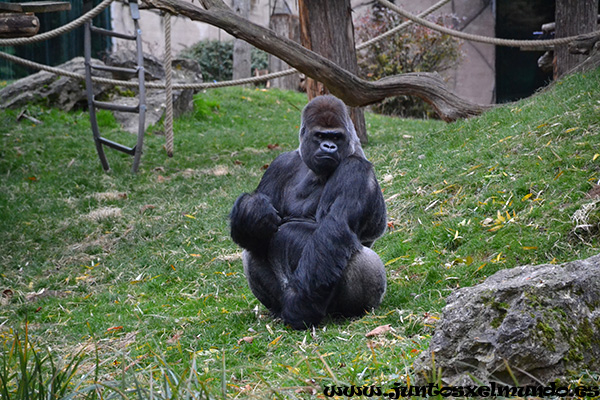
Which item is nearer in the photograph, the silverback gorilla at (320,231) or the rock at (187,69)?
the silverback gorilla at (320,231)

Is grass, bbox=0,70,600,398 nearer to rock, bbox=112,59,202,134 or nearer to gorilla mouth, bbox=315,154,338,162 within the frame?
gorilla mouth, bbox=315,154,338,162

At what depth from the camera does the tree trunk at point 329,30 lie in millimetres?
7219

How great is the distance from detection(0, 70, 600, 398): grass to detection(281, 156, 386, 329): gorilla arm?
15cm

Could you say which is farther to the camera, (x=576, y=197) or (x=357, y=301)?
(x=576, y=197)

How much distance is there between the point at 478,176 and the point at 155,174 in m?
3.92

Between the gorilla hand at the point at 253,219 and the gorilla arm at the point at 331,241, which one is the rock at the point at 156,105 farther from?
the gorilla arm at the point at 331,241

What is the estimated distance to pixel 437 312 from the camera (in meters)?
3.29

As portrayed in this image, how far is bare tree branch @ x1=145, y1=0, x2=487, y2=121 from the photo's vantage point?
18.7 ft

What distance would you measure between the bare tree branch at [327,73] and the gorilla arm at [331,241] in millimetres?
2594

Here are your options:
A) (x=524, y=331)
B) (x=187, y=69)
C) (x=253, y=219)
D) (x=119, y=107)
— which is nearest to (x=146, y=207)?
(x=119, y=107)

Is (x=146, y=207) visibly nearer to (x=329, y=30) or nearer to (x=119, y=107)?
(x=119, y=107)

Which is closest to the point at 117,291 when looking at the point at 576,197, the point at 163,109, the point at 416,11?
the point at 576,197

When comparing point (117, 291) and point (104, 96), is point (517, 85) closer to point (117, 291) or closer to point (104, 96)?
point (104, 96)

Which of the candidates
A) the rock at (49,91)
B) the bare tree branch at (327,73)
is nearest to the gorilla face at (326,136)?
the bare tree branch at (327,73)
